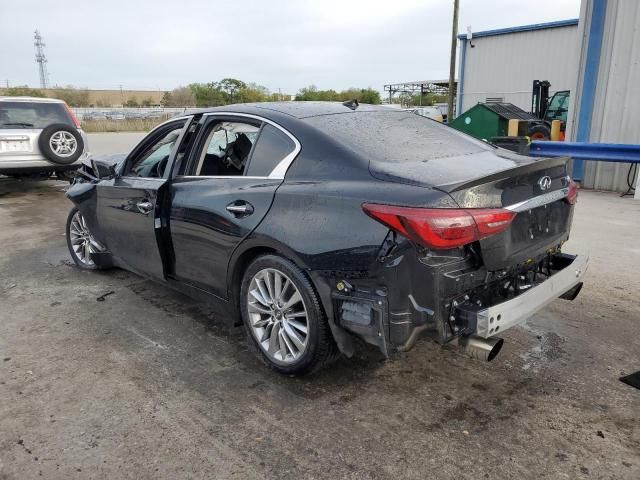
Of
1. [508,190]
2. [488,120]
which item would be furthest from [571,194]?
[488,120]

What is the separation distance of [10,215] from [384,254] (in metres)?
7.95

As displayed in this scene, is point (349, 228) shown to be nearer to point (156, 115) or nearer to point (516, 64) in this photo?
point (516, 64)

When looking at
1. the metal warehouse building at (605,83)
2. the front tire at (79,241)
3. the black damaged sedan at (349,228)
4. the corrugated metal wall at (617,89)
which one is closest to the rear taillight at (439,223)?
the black damaged sedan at (349,228)

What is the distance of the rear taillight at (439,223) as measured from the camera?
250cm

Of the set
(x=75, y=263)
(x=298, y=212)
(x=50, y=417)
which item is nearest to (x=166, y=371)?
(x=50, y=417)

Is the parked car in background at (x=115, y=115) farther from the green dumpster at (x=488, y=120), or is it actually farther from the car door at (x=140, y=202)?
the car door at (x=140, y=202)

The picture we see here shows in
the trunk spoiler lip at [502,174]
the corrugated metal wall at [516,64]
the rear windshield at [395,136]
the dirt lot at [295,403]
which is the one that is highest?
the corrugated metal wall at [516,64]

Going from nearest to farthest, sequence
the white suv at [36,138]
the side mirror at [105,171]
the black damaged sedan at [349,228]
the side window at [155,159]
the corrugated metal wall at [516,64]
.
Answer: the black damaged sedan at [349,228] < the side window at [155,159] < the side mirror at [105,171] < the white suv at [36,138] < the corrugated metal wall at [516,64]

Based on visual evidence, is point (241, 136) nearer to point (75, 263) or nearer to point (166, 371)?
point (166, 371)

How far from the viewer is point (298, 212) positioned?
2980mm

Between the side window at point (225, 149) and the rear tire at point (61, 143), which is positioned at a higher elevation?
the side window at point (225, 149)

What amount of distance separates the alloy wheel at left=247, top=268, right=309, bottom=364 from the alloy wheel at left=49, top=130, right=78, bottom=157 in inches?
303

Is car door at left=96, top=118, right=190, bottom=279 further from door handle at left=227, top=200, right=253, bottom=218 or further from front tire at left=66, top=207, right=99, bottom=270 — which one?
door handle at left=227, top=200, right=253, bottom=218

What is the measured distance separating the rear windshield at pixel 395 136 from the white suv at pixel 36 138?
761 centimetres
